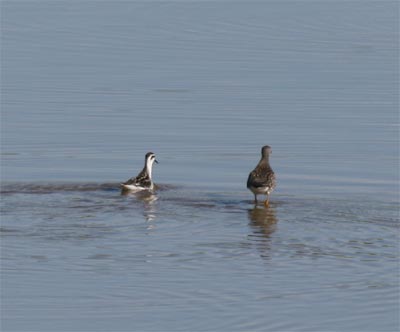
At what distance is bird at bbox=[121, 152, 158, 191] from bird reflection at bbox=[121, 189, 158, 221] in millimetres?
79

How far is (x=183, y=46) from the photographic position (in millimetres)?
33844

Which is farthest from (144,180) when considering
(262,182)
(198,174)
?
(262,182)

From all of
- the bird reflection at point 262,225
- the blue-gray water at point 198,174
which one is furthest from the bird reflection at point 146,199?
the bird reflection at point 262,225

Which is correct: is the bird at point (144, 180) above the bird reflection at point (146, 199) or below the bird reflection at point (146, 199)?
above

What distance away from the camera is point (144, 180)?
19266 mm

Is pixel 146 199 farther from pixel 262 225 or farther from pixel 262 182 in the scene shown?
pixel 262 225

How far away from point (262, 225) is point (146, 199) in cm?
228

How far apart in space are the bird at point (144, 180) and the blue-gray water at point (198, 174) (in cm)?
29

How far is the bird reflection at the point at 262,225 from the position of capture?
1559cm

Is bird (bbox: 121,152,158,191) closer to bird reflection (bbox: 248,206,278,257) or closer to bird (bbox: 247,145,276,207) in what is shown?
bird (bbox: 247,145,276,207)

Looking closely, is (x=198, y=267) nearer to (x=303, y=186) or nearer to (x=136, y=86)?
(x=303, y=186)

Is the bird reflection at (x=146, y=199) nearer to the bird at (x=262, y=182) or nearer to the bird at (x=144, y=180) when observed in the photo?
the bird at (x=144, y=180)

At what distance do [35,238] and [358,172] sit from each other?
21.8 ft

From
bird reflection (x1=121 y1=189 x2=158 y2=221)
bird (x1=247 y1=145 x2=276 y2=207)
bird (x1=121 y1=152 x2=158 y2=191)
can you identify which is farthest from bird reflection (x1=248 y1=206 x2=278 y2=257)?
bird (x1=121 y1=152 x2=158 y2=191)
